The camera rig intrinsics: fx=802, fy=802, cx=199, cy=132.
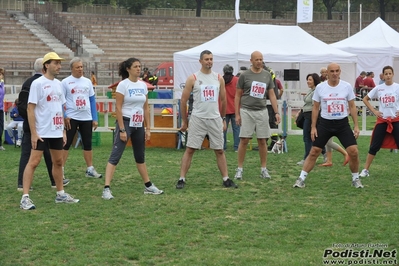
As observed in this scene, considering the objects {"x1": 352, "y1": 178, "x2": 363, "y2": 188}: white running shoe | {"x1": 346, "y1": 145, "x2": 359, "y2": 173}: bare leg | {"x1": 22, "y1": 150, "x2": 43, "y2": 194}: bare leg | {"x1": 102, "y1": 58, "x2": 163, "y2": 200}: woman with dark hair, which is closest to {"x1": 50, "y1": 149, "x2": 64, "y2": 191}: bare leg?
{"x1": 22, "y1": 150, "x2": 43, "y2": 194}: bare leg

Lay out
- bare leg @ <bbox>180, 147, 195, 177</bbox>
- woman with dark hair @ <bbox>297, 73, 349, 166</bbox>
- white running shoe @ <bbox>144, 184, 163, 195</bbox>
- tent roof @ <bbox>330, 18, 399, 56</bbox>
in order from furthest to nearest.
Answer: tent roof @ <bbox>330, 18, 399, 56</bbox>, woman with dark hair @ <bbox>297, 73, 349, 166</bbox>, bare leg @ <bbox>180, 147, 195, 177</bbox>, white running shoe @ <bbox>144, 184, 163, 195</bbox>

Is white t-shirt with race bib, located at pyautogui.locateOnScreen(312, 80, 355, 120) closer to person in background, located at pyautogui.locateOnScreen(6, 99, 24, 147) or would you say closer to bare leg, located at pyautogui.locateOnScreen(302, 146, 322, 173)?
bare leg, located at pyautogui.locateOnScreen(302, 146, 322, 173)

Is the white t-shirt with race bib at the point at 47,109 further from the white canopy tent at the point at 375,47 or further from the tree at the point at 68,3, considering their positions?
the tree at the point at 68,3

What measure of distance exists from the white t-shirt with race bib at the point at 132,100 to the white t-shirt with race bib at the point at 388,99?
12.0ft

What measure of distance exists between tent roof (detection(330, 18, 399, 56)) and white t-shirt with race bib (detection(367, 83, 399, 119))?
18916 mm

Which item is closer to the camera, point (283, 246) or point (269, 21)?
point (283, 246)

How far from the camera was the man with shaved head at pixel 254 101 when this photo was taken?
11039 mm

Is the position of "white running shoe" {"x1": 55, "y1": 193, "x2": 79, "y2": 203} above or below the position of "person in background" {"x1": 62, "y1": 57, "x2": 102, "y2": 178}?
below

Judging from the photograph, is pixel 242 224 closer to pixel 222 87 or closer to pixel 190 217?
pixel 190 217

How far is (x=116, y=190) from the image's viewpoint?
34.5 feet

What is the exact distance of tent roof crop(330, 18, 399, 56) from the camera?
29.9m

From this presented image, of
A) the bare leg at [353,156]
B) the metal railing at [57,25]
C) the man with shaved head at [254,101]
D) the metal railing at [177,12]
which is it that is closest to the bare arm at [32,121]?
the man with shaved head at [254,101]

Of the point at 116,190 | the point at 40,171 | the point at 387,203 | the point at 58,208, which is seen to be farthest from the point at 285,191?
the point at 40,171

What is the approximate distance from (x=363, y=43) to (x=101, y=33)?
27.1 m
